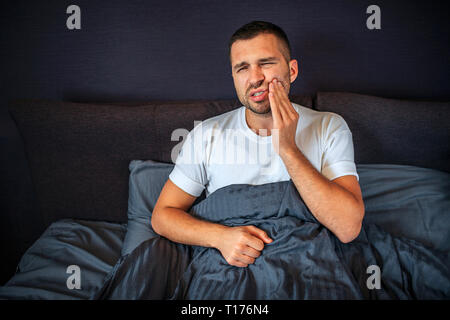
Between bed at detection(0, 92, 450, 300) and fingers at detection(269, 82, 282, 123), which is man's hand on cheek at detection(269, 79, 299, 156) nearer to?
fingers at detection(269, 82, 282, 123)

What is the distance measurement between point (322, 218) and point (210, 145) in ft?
1.58

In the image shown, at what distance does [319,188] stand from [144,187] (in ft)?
2.39

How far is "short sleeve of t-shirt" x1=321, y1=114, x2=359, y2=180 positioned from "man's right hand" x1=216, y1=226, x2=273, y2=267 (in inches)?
12.6

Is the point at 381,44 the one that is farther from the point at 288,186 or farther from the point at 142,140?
the point at 142,140

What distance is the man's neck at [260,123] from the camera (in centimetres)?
113

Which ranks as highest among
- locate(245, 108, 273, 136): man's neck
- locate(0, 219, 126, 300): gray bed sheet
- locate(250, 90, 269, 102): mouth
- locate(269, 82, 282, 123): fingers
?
locate(250, 90, 269, 102): mouth

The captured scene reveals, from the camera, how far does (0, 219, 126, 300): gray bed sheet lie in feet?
3.48

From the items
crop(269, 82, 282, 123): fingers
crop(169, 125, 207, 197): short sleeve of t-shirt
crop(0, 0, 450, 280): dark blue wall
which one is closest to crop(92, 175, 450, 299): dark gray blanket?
crop(169, 125, 207, 197): short sleeve of t-shirt

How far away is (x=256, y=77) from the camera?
106 cm

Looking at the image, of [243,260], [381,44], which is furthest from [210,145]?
[381,44]

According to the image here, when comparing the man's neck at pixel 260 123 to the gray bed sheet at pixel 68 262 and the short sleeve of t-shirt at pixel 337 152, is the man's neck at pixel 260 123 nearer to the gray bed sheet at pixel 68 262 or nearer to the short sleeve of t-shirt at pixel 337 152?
the short sleeve of t-shirt at pixel 337 152

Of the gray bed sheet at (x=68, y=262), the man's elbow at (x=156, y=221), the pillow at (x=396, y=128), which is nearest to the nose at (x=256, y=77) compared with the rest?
the pillow at (x=396, y=128)

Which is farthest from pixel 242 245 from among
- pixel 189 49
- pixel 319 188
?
pixel 189 49

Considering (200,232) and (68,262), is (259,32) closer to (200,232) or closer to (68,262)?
(200,232)
